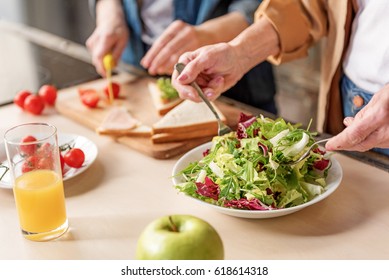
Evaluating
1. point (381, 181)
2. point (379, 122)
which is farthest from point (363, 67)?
point (379, 122)

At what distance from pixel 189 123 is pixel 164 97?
257 mm

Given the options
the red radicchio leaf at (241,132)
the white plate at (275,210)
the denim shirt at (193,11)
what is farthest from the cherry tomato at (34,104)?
the red radicchio leaf at (241,132)

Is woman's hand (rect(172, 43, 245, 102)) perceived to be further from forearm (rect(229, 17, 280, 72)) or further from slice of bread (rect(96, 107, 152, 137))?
slice of bread (rect(96, 107, 152, 137))

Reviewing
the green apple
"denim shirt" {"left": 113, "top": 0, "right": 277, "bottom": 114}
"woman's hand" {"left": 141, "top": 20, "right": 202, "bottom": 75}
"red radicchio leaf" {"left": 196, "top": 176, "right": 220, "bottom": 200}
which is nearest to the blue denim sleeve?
"denim shirt" {"left": 113, "top": 0, "right": 277, "bottom": 114}

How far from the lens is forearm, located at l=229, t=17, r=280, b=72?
5.33ft

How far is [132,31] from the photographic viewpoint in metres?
2.36

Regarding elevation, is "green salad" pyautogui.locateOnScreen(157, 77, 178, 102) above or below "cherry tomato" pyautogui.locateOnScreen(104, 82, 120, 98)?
above

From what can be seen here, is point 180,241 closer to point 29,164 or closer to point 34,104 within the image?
point 29,164

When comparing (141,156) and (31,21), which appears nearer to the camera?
(141,156)

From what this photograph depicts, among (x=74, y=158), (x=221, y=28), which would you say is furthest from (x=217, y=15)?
(x=74, y=158)

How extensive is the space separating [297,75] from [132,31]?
0.98 meters

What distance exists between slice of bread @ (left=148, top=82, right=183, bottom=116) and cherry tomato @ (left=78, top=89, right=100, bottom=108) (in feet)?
0.62

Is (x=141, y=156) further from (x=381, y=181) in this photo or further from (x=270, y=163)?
(x=381, y=181)

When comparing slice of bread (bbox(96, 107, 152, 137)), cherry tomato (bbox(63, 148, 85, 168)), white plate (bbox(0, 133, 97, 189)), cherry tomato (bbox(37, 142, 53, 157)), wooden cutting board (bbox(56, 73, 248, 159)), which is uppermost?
cherry tomato (bbox(37, 142, 53, 157))
